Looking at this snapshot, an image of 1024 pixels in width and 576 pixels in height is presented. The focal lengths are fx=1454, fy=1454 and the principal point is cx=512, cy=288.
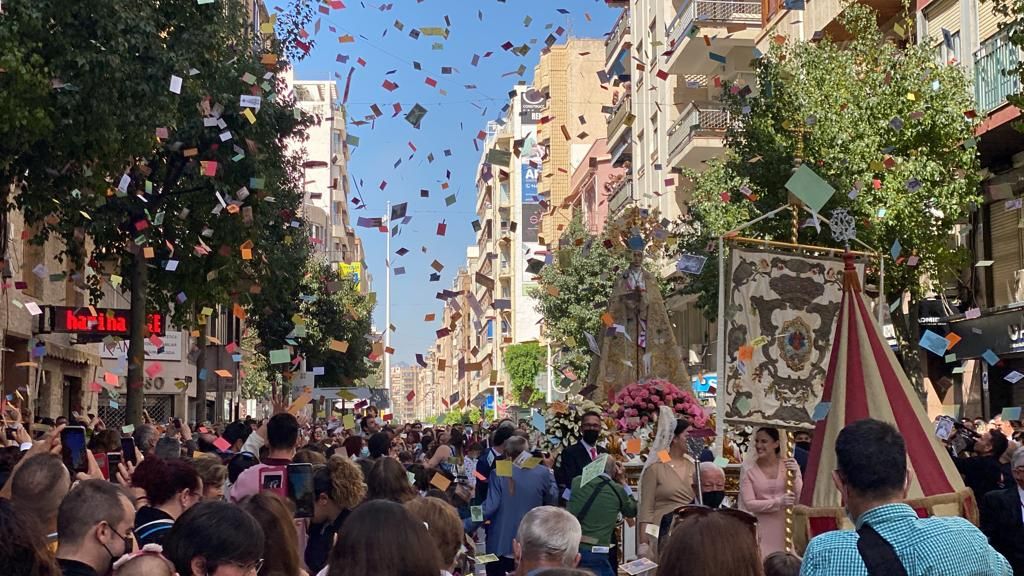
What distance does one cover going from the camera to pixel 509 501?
34.4 feet

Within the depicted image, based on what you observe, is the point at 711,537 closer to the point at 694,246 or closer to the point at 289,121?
the point at 289,121

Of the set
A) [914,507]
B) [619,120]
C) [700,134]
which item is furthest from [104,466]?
[619,120]

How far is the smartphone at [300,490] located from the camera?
7.61m

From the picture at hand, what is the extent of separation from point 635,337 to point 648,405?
2650 millimetres

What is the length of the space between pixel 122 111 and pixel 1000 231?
1564cm

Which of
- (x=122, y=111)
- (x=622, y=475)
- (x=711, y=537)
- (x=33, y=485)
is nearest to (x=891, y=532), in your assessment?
(x=711, y=537)

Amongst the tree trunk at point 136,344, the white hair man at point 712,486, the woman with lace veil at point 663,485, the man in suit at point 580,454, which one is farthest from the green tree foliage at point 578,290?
the white hair man at point 712,486

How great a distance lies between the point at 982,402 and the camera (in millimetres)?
25500

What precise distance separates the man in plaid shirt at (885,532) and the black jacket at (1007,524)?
4.46m

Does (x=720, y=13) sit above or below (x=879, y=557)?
above

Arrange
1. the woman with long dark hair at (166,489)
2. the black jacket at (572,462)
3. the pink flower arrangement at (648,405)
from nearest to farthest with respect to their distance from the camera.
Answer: the woman with long dark hair at (166,489), the black jacket at (572,462), the pink flower arrangement at (648,405)

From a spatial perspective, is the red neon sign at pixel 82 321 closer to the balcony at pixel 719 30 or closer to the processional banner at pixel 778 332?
the processional banner at pixel 778 332

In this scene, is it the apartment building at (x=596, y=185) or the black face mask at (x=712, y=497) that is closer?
the black face mask at (x=712, y=497)

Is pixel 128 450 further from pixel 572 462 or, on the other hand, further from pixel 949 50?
pixel 949 50
